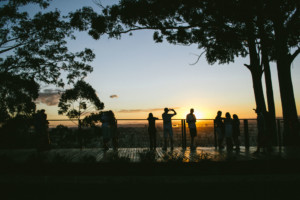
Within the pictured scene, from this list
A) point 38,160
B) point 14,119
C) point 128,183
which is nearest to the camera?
point 128,183

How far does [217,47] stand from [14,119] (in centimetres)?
2007

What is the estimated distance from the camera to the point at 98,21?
1539cm

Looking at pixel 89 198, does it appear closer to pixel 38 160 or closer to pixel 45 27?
pixel 38 160

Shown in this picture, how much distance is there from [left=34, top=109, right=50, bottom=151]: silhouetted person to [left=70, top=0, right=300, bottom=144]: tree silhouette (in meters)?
5.55

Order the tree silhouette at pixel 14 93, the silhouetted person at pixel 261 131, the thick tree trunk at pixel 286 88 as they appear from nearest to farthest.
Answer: the silhouetted person at pixel 261 131
the thick tree trunk at pixel 286 88
the tree silhouette at pixel 14 93

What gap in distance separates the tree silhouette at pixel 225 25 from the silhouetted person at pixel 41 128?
5.55 m

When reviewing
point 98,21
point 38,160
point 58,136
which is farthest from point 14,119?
point 38,160

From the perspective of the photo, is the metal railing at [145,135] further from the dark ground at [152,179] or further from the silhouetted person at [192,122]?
the dark ground at [152,179]

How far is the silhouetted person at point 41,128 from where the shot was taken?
12.5 meters

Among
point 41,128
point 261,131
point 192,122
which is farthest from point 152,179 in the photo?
point 41,128

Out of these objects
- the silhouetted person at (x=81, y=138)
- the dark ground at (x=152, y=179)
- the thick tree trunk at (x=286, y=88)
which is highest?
the thick tree trunk at (x=286, y=88)

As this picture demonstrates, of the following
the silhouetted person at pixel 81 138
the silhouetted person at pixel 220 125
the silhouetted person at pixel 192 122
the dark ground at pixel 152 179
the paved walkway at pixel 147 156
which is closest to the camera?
the dark ground at pixel 152 179

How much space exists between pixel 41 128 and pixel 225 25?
10447mm

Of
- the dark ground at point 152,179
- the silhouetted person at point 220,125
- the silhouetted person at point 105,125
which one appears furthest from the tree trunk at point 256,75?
the dark ground at point 152,179
